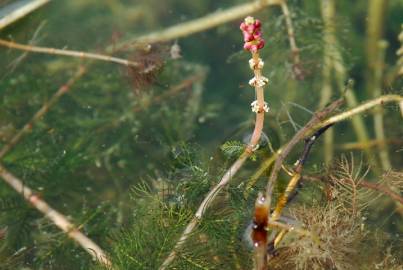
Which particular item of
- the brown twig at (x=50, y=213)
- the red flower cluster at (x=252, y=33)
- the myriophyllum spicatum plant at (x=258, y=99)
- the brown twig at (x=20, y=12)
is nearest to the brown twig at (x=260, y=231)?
the myriophyllum spicatum plant at (x=258, y=99)

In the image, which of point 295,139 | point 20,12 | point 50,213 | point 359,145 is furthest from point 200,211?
point 20,12

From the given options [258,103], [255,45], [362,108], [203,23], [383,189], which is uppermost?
[255,45]

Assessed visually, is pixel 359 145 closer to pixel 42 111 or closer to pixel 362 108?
pixel 362 108

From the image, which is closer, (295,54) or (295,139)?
(295,139)

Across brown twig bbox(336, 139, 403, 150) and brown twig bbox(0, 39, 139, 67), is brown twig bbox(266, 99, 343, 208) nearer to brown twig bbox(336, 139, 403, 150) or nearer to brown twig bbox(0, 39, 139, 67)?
brown twig bbox(336, 139, 403, 150)

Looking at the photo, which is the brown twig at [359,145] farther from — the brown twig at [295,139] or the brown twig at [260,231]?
the brown twig at [260,231]

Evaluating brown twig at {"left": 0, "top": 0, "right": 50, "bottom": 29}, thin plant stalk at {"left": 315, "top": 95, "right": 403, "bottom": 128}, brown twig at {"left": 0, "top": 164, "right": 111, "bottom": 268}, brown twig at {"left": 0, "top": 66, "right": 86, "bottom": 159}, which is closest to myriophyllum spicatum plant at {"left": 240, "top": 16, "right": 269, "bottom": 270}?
thin plant stalk at {"left": 315, "top": 95, "right": 403, "bottom": 128}

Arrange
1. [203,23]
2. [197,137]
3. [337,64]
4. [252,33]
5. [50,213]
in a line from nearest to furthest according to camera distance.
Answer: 1. [252,33]
2. [50,213]
3. [197,137]
4. [337,64]
5. [203,23]
